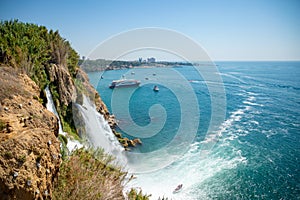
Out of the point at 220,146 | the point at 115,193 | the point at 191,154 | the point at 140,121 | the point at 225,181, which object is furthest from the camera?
the point at 140,121

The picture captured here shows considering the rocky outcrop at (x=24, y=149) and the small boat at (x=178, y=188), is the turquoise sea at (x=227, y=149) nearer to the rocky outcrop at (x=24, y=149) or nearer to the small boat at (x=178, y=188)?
the small boat at (x=178, y=188)

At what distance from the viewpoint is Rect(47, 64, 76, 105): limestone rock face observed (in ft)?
38.8

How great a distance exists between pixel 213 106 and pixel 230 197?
19840mm

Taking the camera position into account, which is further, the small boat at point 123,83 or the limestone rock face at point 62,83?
the small boat at point 123,83

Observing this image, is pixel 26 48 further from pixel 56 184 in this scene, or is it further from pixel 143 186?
pixel 143 186

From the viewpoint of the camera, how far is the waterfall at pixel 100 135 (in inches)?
527

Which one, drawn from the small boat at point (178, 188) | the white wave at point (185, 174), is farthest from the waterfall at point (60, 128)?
the small boat at point (178, 188)

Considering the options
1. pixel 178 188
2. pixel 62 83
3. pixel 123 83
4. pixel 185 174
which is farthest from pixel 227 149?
pixel 123 83

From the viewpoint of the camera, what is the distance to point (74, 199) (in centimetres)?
427

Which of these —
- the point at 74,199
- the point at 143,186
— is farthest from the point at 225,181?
the point at 74,199

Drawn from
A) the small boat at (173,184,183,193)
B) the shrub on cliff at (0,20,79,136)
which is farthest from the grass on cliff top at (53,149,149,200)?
the small boat at (173,184,183,193)

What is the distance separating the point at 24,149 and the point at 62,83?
33.1 ft

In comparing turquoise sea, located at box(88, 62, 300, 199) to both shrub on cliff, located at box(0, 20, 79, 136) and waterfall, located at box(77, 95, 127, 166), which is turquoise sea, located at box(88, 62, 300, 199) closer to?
waterfall, located at box(77, 95, 127, 166)

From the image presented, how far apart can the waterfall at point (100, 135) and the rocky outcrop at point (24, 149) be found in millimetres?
8535
